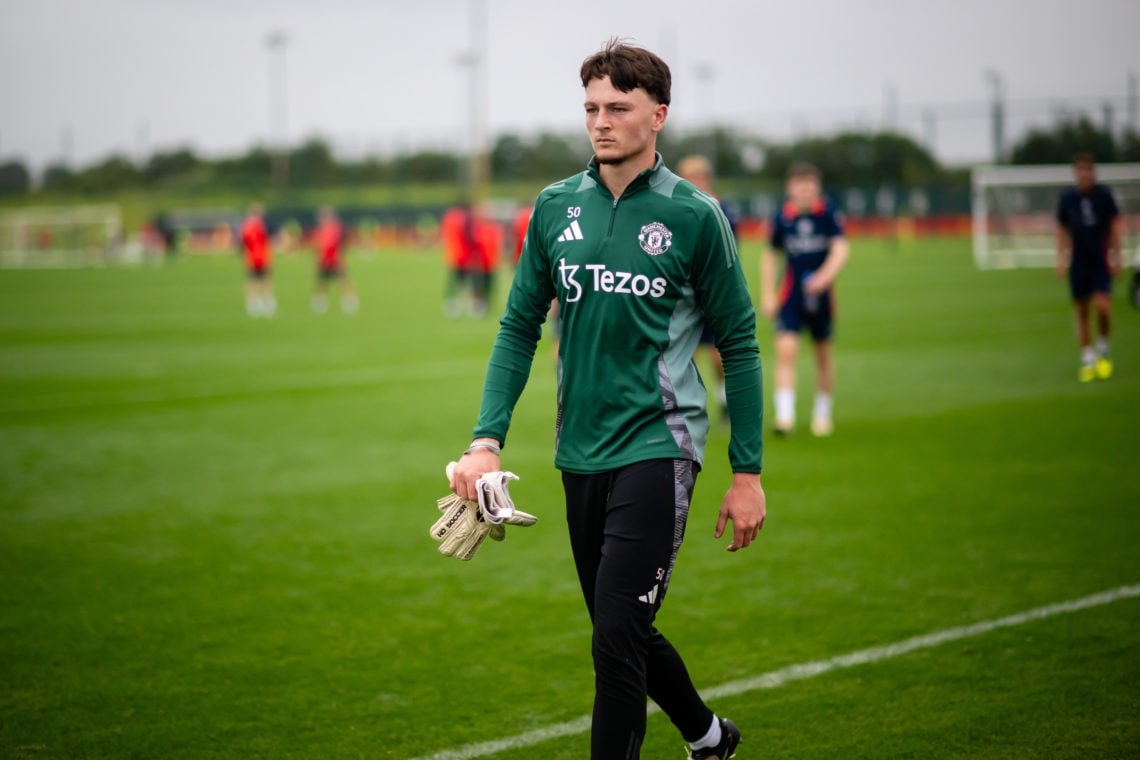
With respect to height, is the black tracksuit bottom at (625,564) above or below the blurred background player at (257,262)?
below

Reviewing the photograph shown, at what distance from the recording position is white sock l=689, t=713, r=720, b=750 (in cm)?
400

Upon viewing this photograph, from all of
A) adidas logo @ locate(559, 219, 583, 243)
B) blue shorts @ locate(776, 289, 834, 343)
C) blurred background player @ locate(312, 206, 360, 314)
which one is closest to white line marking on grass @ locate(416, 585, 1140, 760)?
adidas logo @ locate(559, 219, 583, 243)

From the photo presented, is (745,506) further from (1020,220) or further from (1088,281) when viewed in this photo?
(1020,220)

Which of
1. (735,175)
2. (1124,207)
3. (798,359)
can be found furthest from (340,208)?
(798,359)

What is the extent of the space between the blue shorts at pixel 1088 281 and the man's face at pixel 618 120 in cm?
1183

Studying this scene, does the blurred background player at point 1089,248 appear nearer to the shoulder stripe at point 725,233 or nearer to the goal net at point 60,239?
the shoulder stripe at point 725,233

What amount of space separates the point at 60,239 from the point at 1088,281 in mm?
65169

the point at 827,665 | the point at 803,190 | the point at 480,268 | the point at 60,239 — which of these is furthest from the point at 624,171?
the point at 60,239

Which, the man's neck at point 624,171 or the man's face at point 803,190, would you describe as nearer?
the man's neck at point 624,171

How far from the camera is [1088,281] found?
46.0ft

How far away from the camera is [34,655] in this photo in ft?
18.3

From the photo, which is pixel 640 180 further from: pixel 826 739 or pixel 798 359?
pixel 798 359

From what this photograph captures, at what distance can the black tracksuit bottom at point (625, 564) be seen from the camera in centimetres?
342

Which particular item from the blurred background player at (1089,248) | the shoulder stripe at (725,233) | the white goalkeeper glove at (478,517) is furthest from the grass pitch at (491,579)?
the shoulder stripe at (725,233)
